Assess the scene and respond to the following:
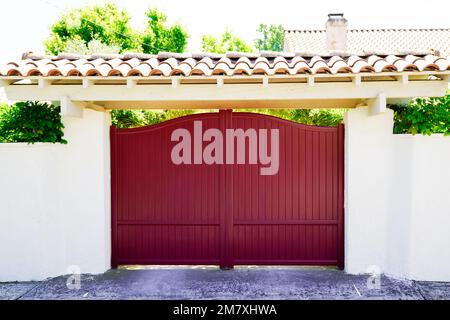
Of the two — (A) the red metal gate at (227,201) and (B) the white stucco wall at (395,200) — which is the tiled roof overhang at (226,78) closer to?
(B) the white stucco wall at (395,200)

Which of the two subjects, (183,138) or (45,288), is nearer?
(45,288)

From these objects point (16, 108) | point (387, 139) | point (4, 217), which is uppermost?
point (16, 108)

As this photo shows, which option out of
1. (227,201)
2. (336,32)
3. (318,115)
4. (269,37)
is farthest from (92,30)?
(269,37)

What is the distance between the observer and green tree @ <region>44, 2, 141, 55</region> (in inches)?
1174

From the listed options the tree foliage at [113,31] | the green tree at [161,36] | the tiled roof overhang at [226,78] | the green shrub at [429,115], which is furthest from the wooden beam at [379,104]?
the green tree at [161,36]

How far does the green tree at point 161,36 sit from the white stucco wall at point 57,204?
90.3 ft

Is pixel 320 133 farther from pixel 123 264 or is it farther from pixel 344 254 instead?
pixel 123 264

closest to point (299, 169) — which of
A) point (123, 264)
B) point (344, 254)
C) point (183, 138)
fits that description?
point (344, 254)

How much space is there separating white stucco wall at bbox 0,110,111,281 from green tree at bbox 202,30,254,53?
31.8m

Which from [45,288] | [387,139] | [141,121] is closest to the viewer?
[45,288]

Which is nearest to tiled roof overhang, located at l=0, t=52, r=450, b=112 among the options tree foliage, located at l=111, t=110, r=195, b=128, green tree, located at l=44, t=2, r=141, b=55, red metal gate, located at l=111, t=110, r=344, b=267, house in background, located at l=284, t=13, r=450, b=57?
red metal gate, located at l=111, t=110, r=344, b=267

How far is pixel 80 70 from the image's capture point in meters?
5.57

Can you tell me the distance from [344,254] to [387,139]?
198 cm

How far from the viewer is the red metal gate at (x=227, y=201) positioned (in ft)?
21.9
